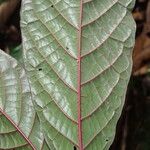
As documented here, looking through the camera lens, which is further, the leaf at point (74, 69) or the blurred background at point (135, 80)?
the blurred background at point (135, 80)

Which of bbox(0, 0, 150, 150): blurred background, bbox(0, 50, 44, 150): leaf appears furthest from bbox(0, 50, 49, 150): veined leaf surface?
bbox(0, 0, 150, 150): blurred background

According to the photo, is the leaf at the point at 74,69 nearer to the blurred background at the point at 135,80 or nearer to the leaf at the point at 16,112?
the leaf at the point at 16,112

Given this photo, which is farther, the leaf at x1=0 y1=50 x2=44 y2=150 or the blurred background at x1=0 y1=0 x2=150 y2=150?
the blurred background at x1=0 y1=0 x2=150 y2=150

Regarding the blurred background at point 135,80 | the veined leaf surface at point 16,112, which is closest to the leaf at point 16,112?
the veined leaf surface at point 16,112

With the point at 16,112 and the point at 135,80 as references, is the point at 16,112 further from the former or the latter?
the point at 135,80

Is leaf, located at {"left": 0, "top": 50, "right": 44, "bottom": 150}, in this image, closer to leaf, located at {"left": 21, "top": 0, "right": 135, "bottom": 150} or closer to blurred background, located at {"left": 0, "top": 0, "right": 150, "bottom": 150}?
leaf, located at {"left": 21, "top": 0, "right": 135, "bottom": 150}

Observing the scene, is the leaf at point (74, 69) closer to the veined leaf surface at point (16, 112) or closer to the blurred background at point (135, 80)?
the veined leaf surface at point (16, 112)

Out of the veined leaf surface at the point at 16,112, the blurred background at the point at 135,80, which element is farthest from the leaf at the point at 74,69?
the blurred background at the point at 135,80

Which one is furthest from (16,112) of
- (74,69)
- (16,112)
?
(74,69)
